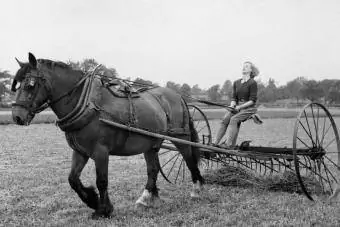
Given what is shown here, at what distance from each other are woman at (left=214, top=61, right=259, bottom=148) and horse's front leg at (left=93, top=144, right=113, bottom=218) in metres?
2.74

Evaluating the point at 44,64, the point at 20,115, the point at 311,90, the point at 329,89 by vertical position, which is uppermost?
the point at 329,89

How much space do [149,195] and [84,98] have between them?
7.43 feet

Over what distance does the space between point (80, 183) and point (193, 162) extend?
257 centimetres

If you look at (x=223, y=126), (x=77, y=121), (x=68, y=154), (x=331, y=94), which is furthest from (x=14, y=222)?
(x=331, y=94)

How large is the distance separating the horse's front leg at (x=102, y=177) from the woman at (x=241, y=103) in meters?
2.74

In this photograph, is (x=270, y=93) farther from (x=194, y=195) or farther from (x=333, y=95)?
(x=194, y=195)

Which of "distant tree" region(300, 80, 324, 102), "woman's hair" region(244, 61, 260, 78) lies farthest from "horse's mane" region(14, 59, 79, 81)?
"distant tree" region(300, 80, 324, 102)

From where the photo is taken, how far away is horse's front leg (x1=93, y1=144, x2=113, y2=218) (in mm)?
5930

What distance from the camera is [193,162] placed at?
8.05 meters

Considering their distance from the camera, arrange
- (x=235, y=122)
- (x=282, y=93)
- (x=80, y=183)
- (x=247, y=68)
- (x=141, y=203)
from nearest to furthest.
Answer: (x=80, y=183)
(x=141, y=203)
(x=235, y=122)
(x=247, y=68)
(x=282, y=93)

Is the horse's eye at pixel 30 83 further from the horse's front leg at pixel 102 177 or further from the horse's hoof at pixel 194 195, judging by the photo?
the horse's hoof at pixel 194 195

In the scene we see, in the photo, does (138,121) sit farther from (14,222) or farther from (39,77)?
(14,222)

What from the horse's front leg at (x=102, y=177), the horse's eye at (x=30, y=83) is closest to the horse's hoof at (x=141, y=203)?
the horse's front leg at (x=102, y=177)

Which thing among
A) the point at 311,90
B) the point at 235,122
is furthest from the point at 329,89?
the point at 235,122
